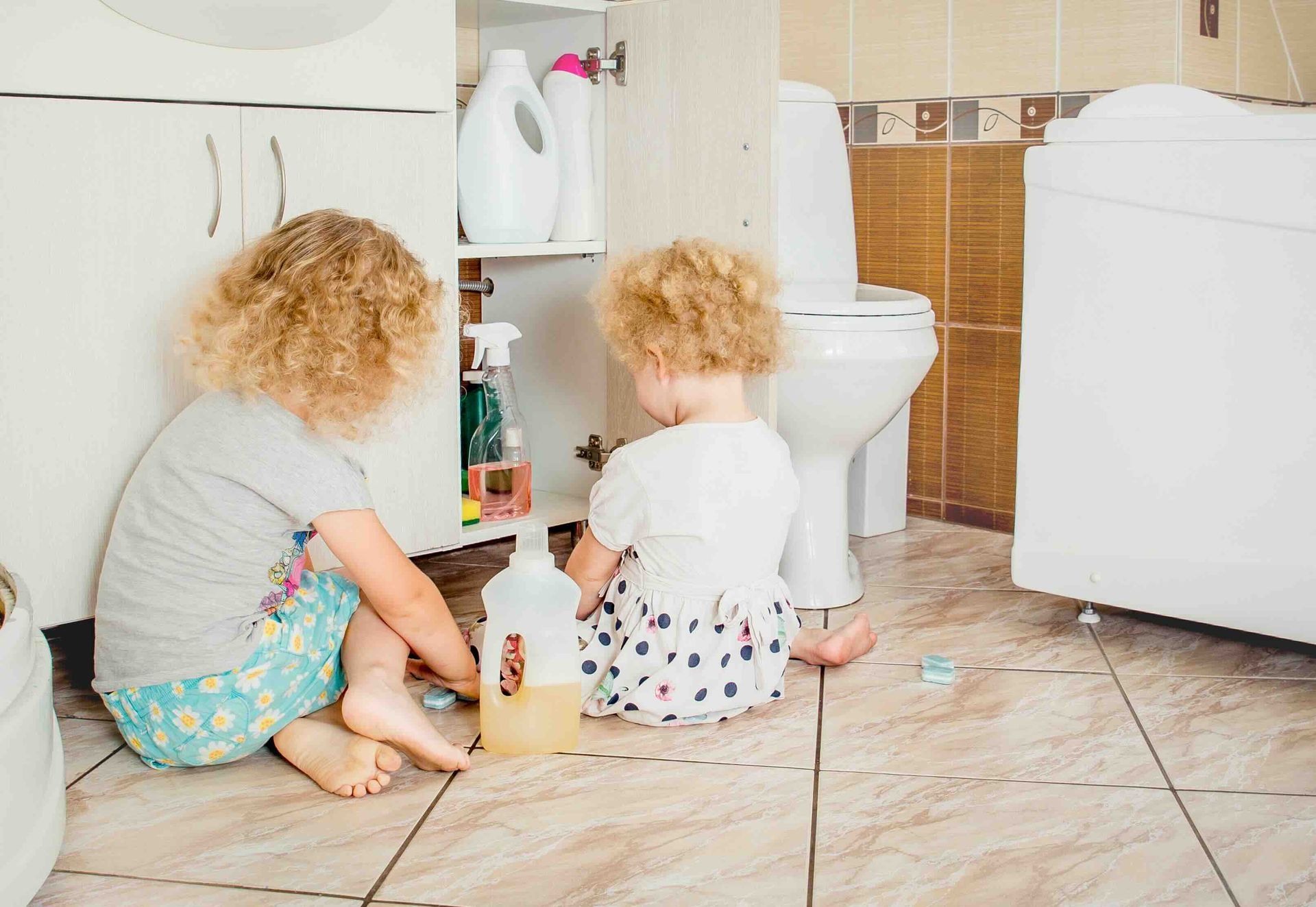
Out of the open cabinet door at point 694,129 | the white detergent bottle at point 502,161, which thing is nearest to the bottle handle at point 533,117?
the white detergent bottle at point 502,161

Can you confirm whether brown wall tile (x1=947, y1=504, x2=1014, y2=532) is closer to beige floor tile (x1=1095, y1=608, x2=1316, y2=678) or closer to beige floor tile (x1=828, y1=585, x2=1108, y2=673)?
beige floor tile (x1=828, y1=585, x2=1108, y2=673)

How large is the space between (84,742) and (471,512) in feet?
2.01

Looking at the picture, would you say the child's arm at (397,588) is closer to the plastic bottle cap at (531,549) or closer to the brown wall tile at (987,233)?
the plastic bottle cap at (531,549)

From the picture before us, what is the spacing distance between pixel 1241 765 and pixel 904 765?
0.36 meters

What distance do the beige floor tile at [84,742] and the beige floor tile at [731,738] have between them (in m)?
0.52

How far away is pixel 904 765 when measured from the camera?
1.37 meters

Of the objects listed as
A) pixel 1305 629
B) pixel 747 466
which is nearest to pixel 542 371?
pixel 747 466

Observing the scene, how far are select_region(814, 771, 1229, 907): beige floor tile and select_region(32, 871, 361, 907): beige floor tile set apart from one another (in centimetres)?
45

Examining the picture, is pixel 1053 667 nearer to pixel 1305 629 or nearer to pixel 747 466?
pixel 1305 629

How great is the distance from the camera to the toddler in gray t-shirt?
133cm

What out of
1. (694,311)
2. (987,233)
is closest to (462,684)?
(694,311)

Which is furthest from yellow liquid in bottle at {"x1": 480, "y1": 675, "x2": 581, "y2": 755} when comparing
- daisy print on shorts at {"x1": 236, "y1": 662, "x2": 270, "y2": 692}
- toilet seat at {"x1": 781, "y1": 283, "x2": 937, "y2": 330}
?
toilet seat at {"x1": 781, "y1": 283, "x2": 937, "y2": 330}

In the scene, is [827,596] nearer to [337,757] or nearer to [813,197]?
[813,197]

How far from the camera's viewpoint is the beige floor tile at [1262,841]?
112 centimetres
